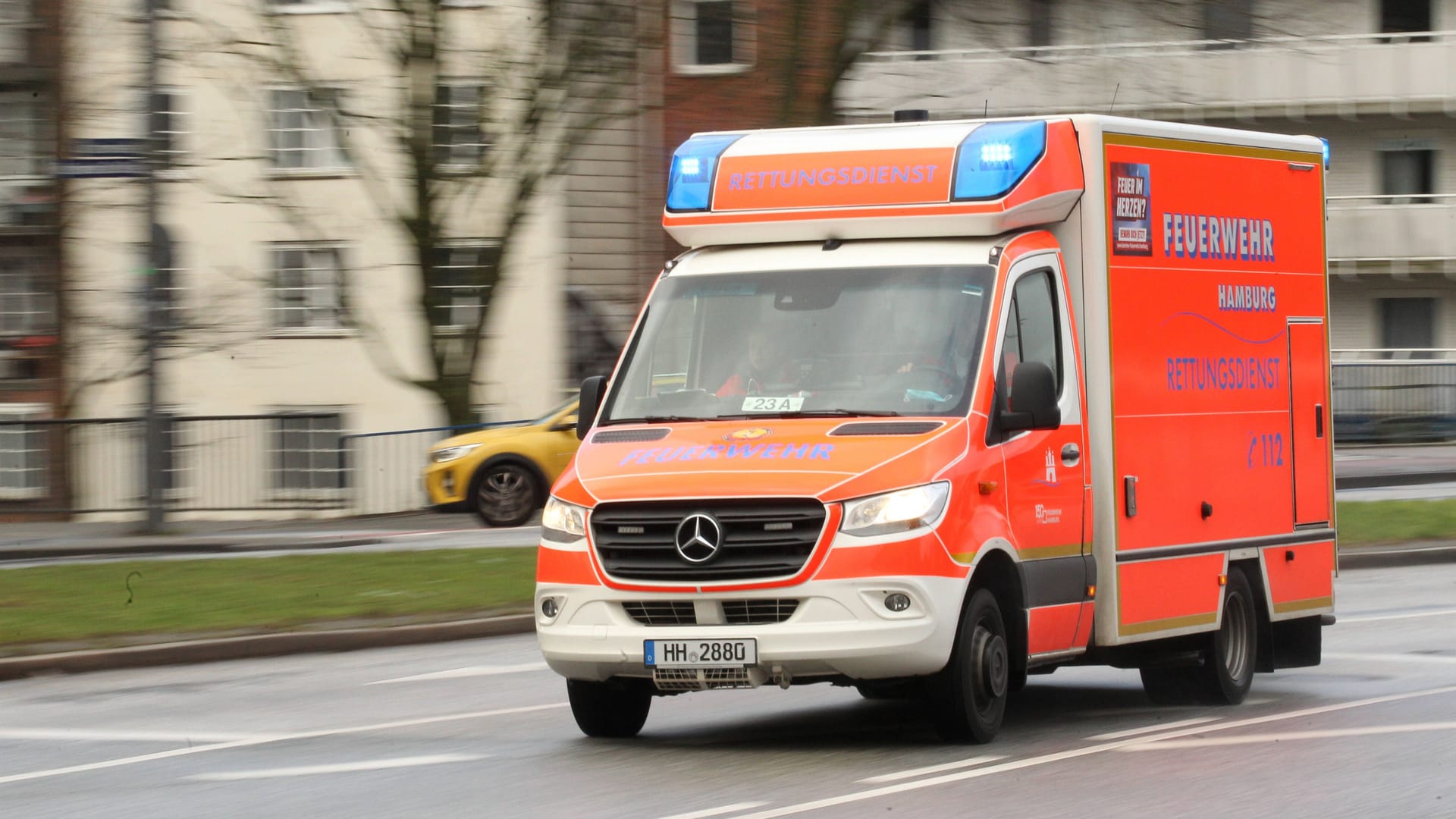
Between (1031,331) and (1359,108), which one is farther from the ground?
(1359,108)

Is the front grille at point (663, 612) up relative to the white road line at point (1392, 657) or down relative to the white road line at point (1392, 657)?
up

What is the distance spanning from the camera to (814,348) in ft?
32.8

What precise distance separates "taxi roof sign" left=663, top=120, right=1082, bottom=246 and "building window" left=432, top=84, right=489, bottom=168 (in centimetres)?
1430

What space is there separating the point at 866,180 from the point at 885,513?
1.91 m

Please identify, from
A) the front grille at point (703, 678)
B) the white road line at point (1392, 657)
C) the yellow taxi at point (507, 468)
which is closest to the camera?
the front grille at point (703, 678)

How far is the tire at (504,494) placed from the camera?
2583 centimetres

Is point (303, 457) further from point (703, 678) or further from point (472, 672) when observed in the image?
point (703, 678)

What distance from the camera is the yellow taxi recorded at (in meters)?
25.8

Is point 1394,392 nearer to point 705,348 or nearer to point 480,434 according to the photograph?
point 480,434

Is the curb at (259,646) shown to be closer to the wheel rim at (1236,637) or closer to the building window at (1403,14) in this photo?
the wheel rim at (1236,637)

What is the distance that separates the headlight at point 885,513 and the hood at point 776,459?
5 cm

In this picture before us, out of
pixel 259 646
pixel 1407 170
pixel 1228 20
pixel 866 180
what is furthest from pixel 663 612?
pixel 1407 170

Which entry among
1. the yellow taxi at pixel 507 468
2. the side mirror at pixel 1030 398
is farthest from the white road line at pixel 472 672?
the yellow taxi at pixel 507 468

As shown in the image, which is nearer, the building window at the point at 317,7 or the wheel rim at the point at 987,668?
the wheel rim at the point at 987,668
